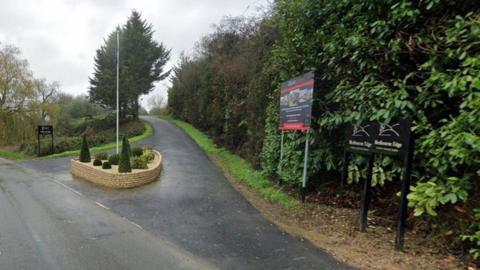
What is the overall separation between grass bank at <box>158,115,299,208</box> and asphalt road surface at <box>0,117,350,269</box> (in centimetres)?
73

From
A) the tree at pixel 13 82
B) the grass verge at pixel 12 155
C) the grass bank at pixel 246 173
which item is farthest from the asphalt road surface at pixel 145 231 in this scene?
the tree at pixel 13 82

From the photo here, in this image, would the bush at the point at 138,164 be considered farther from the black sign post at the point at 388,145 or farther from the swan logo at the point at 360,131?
the swan logo at the point at 360,131

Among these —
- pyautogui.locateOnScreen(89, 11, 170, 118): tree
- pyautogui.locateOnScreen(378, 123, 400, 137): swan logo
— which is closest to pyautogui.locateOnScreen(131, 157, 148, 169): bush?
pyautogui.locateOnScreen(378, 123, 400, 137): swan logo

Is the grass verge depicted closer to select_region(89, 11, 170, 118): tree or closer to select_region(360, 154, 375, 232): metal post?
select_region(89, 11, 170, 118): tree

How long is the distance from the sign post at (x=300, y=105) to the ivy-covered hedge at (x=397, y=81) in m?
0.25

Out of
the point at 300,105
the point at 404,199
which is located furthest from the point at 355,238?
the point at 300,105

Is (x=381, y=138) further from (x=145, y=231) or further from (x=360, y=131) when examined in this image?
(x=145, y=231)

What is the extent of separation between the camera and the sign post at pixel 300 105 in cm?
648

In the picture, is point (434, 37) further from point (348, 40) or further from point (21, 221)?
point (21, 221)

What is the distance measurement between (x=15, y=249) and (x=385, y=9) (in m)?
6.60

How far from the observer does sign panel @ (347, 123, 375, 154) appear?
4867mm

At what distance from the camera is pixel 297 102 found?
7090 mm

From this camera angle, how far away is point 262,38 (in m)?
11.8

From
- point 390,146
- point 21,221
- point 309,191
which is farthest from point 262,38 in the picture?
point 21,221
